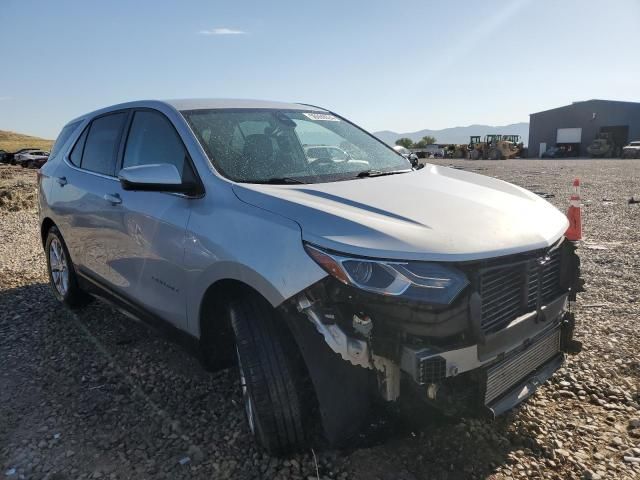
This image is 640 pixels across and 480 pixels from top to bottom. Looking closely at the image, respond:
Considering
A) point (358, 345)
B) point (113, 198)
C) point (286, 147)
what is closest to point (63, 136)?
point (113, 198)

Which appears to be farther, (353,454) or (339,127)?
(339,127)

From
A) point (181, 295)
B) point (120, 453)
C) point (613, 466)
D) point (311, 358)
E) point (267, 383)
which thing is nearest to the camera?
point (311, 358)

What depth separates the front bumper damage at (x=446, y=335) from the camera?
198 centimetres

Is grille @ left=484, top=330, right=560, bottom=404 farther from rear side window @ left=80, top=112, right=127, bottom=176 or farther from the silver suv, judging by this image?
rear side window @ left=80, top=112, right=127, bottom=176

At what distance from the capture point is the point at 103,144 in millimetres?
3938

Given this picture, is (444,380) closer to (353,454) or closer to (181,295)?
(353,454)

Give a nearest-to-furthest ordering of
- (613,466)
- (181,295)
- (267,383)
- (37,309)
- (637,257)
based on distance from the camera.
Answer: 1. (267,383)
2. (613,466)
3. (181,295)
4. (37,309)
5. (637,257)

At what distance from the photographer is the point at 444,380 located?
2057 millimetres

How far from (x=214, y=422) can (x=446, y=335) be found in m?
1.53

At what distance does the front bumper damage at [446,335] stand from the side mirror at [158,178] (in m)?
1.00

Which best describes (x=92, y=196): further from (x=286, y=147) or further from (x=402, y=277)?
(x=402, y=277)

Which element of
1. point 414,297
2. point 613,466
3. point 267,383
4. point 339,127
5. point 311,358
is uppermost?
point 339,127

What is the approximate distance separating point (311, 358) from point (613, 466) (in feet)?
5.21

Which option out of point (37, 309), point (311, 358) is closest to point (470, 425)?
point (311, 358)
